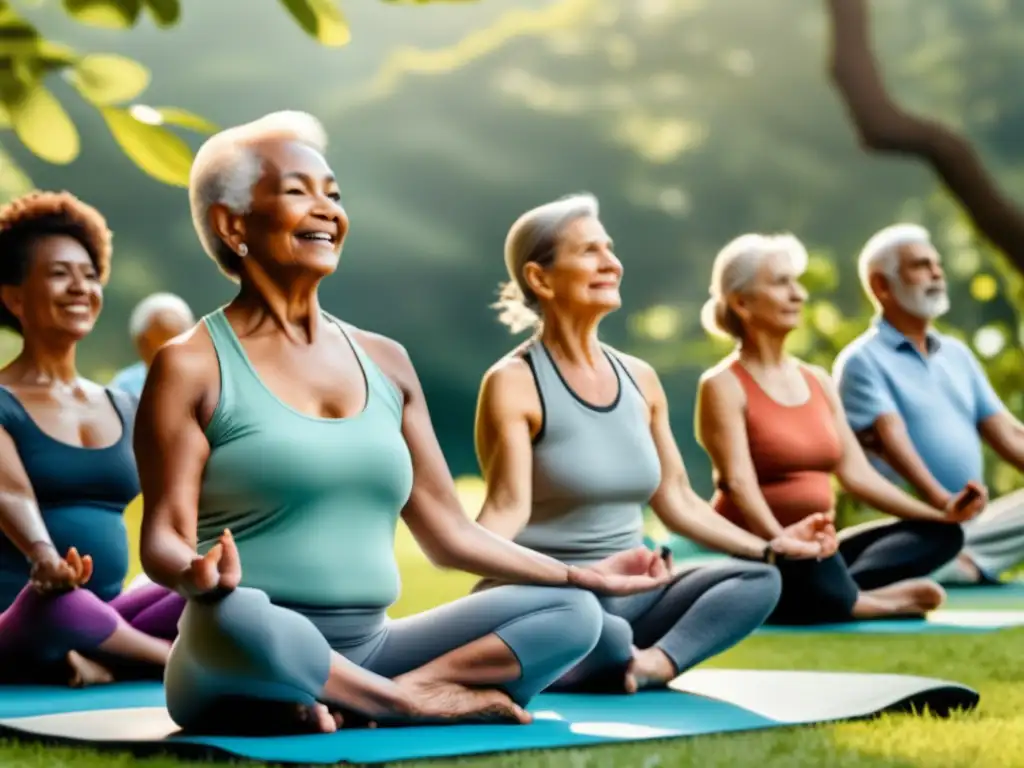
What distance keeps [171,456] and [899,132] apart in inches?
123

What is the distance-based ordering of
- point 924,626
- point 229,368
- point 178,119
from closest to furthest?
point 178,119 < point 229,368 < point 924,626

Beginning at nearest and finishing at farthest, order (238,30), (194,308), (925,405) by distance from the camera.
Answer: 1. (925,405)
2. (194,308)
3. (238,30)

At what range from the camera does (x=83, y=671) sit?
4719 millimetres

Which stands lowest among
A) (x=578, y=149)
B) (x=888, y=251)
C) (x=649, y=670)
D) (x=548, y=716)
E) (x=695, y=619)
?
(x=548, y=716)

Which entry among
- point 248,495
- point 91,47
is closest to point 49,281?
point 248,495

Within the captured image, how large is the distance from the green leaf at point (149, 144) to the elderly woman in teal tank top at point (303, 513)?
1.94 meters

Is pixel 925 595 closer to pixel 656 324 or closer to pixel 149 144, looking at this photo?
pixel 149 144

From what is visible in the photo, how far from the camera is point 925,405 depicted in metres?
7.40

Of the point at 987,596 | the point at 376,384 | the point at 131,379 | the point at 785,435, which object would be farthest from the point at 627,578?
the point at 131,379

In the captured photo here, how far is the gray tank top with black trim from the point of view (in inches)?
179

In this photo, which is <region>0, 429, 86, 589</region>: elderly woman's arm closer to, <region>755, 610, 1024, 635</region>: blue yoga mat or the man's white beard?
<region>755, 610, 1024, 635</region>: blue yoga mat

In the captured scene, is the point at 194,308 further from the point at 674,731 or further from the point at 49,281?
the point at 674,731

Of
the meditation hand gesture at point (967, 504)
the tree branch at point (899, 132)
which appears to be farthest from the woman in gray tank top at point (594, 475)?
the meditation hand gesture at point (967, 504)

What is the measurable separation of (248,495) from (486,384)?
130cm
